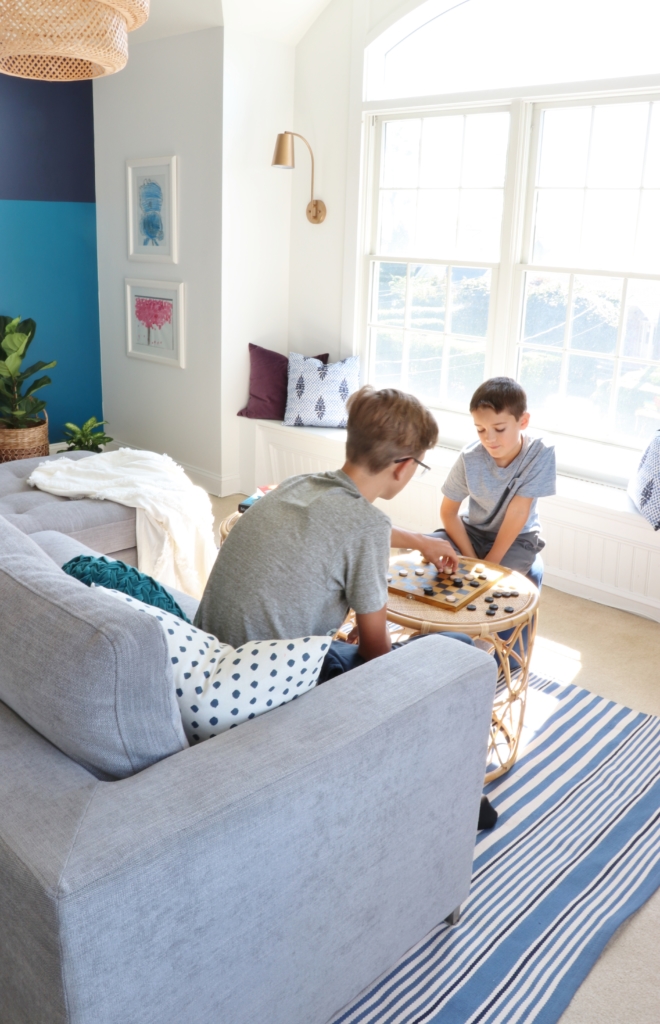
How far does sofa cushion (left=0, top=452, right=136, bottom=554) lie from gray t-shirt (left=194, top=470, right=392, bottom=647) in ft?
5.06

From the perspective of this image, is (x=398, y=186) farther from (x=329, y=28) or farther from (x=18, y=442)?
(x=18, y=442)

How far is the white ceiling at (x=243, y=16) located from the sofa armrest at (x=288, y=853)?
3.93 m

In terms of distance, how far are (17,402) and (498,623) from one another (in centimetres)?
371

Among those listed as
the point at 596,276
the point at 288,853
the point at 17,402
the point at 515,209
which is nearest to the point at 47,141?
the point at 17,402

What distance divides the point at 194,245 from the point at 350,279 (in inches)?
36.9

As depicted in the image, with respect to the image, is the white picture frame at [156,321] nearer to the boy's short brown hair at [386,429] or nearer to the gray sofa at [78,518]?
the gray sofa at [78,518]

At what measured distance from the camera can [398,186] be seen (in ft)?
15.4

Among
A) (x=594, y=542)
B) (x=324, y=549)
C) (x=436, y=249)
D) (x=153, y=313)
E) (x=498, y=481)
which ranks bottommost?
(x=594, y=542)

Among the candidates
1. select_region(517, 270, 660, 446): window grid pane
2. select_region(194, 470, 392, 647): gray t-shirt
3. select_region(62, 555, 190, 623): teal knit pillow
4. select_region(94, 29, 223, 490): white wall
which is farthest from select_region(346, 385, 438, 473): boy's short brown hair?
select_region(94, 29, 223, 490): white wall

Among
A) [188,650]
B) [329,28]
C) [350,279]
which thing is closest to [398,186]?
[350,279]

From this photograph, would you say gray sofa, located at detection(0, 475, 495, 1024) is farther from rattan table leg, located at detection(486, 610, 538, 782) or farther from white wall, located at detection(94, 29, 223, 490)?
white wall, located at detection(94, 29, 223, 490)

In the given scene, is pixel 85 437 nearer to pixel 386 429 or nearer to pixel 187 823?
pixel 386 429

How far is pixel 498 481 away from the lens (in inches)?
119

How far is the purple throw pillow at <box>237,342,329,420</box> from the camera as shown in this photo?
16.7 feet
